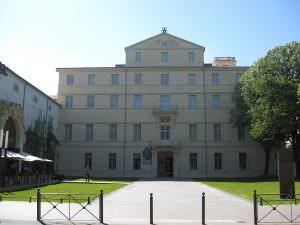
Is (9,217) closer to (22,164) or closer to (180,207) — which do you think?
(180,207)

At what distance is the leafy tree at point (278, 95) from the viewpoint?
39.5m

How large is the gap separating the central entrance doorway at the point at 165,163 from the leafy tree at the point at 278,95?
1413cm

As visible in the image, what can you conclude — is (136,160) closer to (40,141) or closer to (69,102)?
(69,102)

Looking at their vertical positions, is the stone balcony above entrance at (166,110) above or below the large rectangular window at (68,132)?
above

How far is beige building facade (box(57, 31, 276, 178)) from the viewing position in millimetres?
53844

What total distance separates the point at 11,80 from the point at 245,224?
30902 millimetres

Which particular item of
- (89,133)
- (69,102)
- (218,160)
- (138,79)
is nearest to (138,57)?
(138,79)

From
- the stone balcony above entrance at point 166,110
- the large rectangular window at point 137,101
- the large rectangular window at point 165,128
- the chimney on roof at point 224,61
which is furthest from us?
the chimney on roof at point 224,61

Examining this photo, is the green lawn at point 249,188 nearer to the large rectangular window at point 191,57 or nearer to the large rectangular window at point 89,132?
the large rectangular window at point 89,132

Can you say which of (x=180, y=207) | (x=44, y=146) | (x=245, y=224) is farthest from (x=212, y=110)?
(x=245, y=224)

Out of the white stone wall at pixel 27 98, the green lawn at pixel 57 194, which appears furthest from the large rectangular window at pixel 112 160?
the green lawn at pixel 57 194

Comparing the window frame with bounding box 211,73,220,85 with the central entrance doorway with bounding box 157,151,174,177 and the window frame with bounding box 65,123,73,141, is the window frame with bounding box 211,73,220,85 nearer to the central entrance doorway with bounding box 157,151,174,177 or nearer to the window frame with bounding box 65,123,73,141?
the central entrance doorway with bounding box 157,151,174,177

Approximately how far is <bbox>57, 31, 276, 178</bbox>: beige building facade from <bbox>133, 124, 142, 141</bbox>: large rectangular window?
0.42 ft

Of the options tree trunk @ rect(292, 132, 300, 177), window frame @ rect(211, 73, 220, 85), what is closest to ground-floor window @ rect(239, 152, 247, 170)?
window frame @ rect(211, 73, 220, 85)
